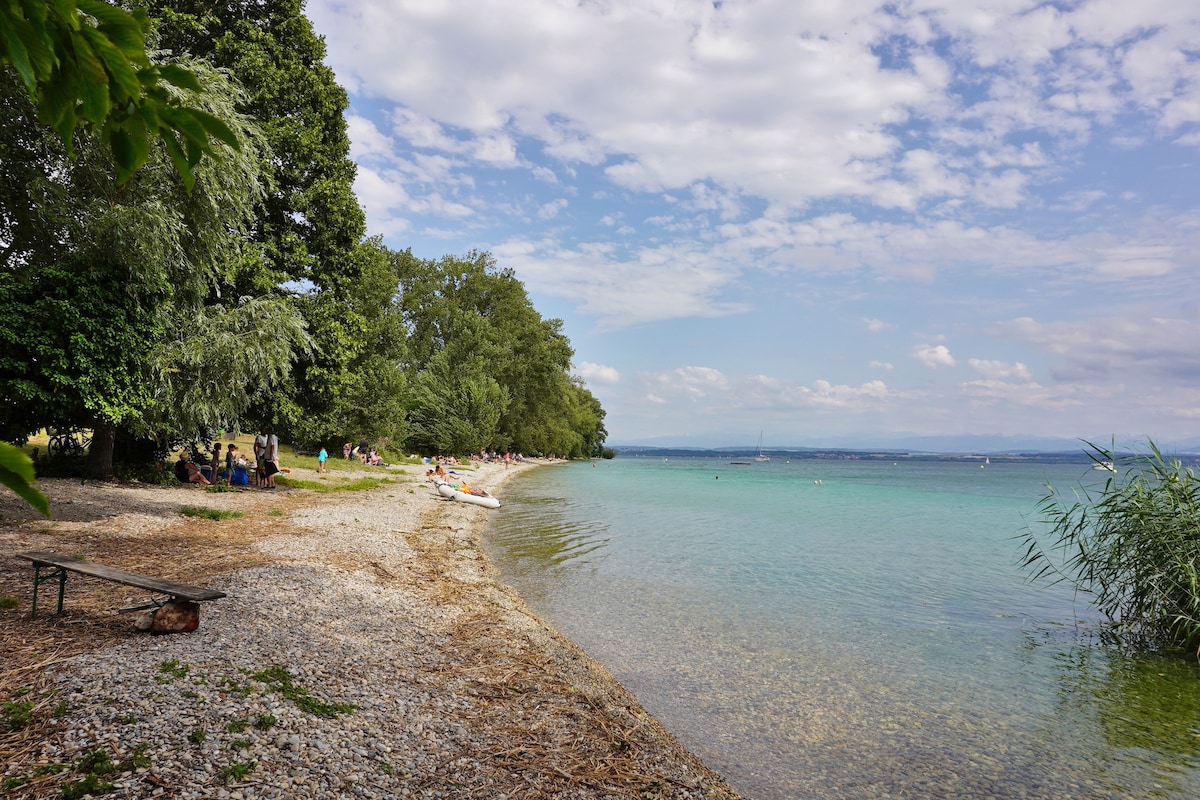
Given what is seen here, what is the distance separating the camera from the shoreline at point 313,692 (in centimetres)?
473

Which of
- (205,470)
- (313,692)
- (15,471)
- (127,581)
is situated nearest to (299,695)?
(313,692)

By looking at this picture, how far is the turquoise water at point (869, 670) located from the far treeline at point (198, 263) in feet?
29.9

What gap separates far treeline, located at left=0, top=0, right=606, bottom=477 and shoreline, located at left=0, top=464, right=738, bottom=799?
3.73 metres

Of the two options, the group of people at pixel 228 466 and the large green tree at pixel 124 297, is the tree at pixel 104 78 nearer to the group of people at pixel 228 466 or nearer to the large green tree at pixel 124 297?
the large green tree at pixel 124 297

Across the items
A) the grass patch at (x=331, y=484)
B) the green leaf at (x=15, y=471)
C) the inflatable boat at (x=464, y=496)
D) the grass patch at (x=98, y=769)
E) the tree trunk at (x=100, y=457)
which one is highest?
the green leaf at (x=15, y=471)

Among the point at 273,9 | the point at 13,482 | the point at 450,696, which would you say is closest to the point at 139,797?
the point at 450,696

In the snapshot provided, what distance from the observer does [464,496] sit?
29266 mm

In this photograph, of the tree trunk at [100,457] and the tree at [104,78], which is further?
the tree trunk at [100,457]

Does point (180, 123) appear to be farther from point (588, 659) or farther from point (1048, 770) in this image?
point (1048, 770)

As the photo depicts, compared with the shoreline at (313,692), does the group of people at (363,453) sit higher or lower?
higher

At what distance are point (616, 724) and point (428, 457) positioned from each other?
55.9 metres

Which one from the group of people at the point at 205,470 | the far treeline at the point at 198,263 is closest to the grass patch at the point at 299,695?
the far treeline at the point at 198,263

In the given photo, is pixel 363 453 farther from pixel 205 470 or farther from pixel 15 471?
pixel 15 471

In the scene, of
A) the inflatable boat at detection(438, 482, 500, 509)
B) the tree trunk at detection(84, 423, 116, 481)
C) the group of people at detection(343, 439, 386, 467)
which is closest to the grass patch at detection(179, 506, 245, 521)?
the tree trunk at detection(84, 423, 116, 481)
